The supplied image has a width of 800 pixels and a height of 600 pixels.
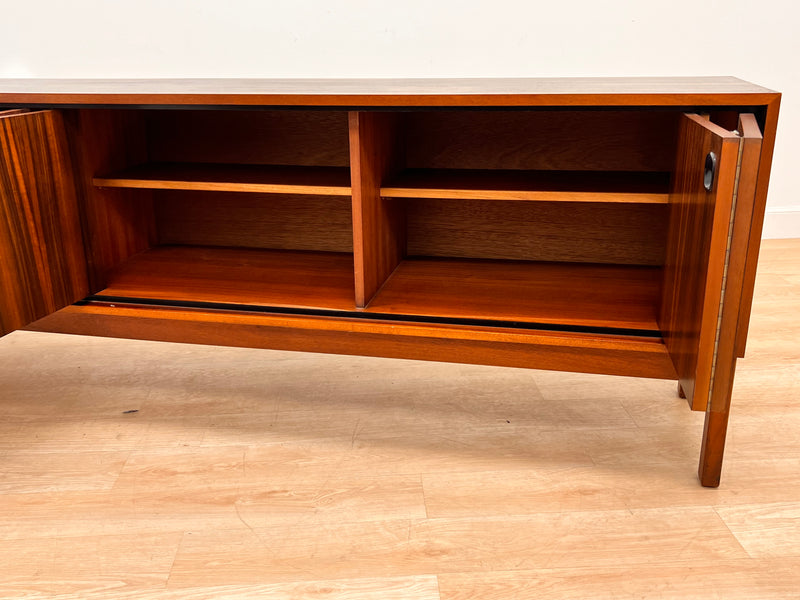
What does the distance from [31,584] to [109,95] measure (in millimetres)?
689

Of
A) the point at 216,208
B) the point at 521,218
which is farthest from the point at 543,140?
the point at 216,208

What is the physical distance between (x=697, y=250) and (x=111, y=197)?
3.22ft

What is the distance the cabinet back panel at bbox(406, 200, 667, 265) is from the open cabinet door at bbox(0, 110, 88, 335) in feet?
2.01

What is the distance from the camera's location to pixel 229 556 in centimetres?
90

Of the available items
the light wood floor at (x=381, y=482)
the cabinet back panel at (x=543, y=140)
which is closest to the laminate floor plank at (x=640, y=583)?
the light wood floor at (x=381, y=482)

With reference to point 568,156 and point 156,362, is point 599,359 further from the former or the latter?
point 156,362

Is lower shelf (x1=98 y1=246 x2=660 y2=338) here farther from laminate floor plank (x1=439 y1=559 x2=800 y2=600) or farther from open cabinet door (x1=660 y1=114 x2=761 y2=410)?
laminate floor plank (x1=439 y1=559 x2=800 y2=600)

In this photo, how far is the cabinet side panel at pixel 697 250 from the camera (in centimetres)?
79

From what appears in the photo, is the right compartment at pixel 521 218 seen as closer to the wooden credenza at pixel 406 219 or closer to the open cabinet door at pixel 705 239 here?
the wooden credenza at pixel 406 219

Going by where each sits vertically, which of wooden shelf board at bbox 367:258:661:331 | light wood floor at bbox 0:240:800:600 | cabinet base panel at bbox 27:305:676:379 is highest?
wooden shelf board at bbox 367:258:661:331

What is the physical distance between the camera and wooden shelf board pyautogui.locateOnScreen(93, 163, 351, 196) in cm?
112

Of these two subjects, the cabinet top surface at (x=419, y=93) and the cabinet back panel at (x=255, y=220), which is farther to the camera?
the cabinet back panel at (x=255, y=220)

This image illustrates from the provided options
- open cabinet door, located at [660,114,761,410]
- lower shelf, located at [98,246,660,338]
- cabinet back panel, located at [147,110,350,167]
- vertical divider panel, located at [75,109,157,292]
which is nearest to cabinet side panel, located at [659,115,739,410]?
open cabinet door, located at [660,114,761,410]

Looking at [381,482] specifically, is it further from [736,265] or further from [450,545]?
[736,265]
